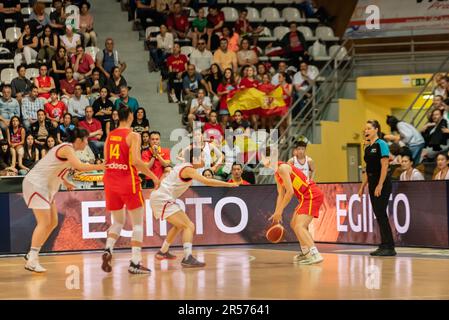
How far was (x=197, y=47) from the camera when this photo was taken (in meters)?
22.9

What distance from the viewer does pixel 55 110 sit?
19219mm

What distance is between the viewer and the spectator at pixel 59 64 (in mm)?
20462

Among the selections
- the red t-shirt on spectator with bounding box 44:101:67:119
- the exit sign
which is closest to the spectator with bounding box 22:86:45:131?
the red t-shirt on spectator with bounding box 44:101:67:119

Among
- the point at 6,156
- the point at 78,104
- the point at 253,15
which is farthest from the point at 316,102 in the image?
the point at 6,156

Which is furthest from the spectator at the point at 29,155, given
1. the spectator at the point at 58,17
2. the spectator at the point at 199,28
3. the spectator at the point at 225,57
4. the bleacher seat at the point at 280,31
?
the bleacher seat at the point at 280,31

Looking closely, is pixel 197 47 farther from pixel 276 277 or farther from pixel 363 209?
pixel 276 277

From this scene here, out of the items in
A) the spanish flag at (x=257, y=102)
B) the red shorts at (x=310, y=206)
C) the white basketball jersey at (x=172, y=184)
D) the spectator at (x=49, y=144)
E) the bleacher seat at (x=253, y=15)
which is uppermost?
the bleacher seat at (x=253, y=15)

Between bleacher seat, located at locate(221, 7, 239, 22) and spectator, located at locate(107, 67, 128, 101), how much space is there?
5.55 meters

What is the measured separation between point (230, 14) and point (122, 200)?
1446 cm

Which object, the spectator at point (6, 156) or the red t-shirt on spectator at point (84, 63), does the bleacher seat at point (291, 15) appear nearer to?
the red t-shirt on spectator at point (84, 63)

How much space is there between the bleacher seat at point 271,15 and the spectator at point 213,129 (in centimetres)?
664

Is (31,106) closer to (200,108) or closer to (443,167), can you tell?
(200,108)
